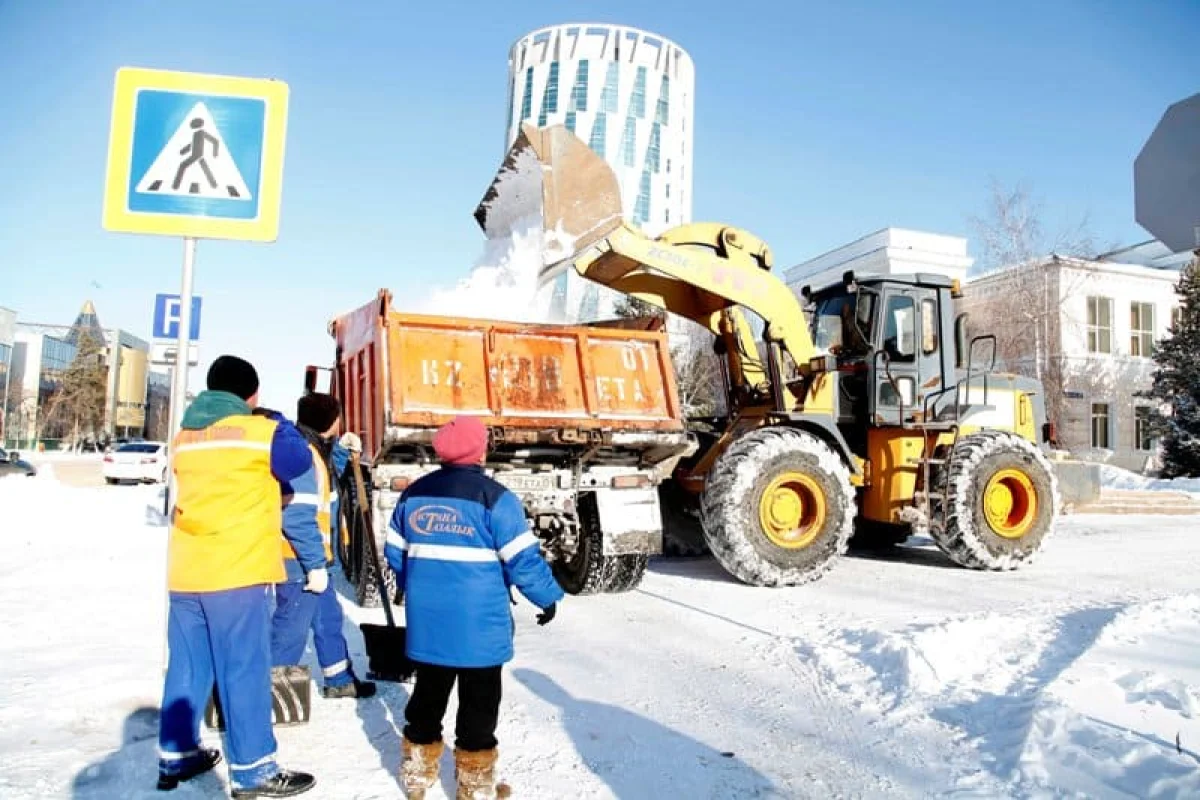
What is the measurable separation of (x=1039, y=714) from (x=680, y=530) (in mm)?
6029

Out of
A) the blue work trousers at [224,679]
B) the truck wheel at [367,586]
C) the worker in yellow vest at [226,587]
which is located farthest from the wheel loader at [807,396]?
the blue work trousers at [224,679]

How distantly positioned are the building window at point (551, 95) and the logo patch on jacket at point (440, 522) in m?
66.2

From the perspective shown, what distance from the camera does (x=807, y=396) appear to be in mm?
8586

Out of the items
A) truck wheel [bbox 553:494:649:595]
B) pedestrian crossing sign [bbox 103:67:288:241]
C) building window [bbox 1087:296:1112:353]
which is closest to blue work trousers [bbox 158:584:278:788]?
pedestrian crossing sign [bbox 103:67:288:241]

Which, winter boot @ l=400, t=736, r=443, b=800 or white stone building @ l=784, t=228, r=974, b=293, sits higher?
white stone building @ l=784, t=228, r=974, b=293

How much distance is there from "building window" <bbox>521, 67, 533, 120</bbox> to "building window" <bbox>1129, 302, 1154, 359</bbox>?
47.6 m

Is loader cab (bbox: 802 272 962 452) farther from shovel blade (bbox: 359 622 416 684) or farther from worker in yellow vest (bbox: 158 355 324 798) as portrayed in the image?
worker in yellow vest (bbox: 158 355 324 798)

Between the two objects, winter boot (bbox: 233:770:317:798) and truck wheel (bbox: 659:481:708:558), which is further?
truck wheel (bbox: 659:481:708:558)

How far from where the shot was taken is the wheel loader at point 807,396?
7551 mm

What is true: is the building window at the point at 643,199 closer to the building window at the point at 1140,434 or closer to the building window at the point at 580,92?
the building window at the point at 580,92

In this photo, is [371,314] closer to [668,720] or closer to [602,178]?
[602,178]

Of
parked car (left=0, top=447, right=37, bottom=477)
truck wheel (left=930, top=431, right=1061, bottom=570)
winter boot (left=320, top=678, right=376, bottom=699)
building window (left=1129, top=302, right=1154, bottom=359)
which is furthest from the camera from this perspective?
building window (left=1129, top=302, right=1154, bottom=359)

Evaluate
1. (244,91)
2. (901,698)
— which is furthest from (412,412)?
(901,698)

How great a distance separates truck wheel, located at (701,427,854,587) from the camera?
753 centimetres
